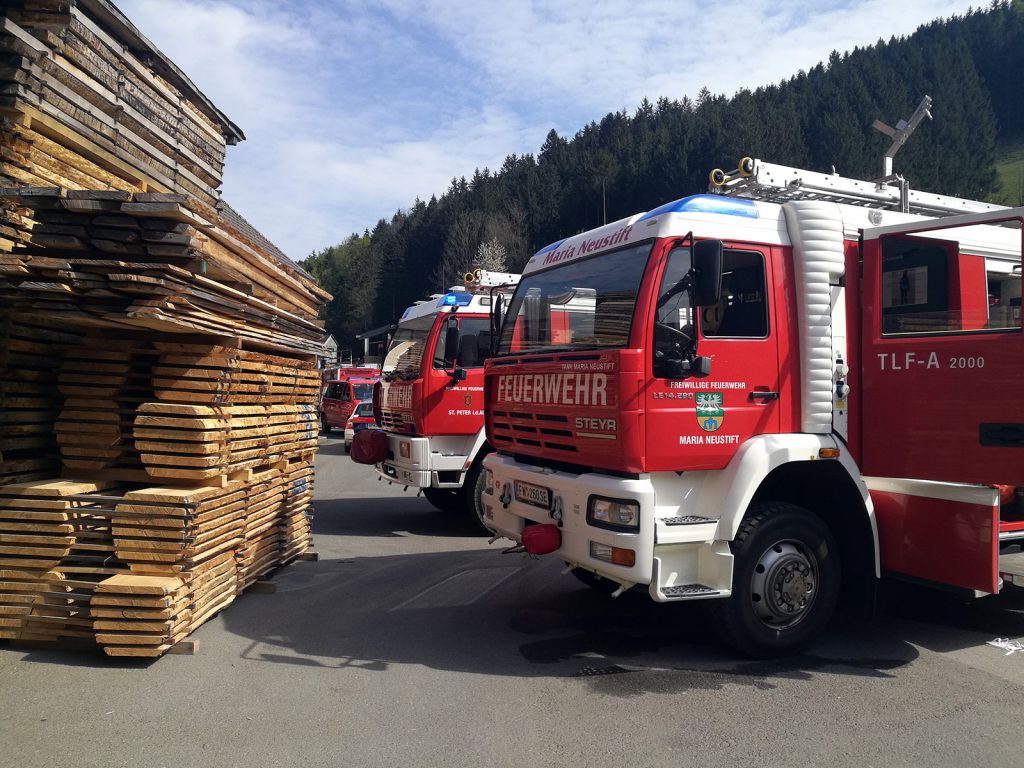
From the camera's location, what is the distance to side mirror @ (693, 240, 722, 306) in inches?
179

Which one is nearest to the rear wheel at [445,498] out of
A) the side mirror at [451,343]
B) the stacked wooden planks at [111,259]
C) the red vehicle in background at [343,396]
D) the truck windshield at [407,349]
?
the truck windshield at [407,349]

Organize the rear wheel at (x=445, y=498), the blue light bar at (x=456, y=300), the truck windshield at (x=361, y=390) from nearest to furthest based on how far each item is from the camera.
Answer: the blue light bar at (x=456, y=300), the rear wheel at (x=445, y=498), the truck windshield at (x=361, y=390)

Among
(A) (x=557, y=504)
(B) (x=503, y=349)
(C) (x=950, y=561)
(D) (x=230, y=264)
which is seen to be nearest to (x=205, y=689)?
(A) (x=557, y=504)

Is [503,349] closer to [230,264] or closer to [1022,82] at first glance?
[230,264]

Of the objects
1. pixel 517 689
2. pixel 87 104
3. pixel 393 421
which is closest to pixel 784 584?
pixel 517 689

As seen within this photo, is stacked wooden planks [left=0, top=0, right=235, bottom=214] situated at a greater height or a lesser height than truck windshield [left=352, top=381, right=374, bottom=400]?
greater

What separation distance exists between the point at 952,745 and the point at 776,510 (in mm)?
1600

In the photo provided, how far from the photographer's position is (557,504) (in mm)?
5090

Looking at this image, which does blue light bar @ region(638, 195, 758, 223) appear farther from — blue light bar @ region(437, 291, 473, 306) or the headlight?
blue light bar @ region(437, 291, 473, 306)

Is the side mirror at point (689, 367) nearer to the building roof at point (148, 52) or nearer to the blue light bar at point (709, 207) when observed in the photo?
the blue light bar at point (709, 207)

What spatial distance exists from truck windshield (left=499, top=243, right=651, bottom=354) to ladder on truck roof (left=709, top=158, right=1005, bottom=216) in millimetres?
1535

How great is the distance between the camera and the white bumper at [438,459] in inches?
355

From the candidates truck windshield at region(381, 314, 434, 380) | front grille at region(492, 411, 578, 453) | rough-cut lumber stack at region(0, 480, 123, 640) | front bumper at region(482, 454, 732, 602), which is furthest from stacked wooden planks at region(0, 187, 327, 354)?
truck windshield at region(381, 314, 434, 380)

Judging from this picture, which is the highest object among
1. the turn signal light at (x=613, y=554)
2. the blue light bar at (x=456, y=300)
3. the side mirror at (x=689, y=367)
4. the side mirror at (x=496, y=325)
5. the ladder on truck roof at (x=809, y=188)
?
the ladder on truck roof at (x=809, y=188)
